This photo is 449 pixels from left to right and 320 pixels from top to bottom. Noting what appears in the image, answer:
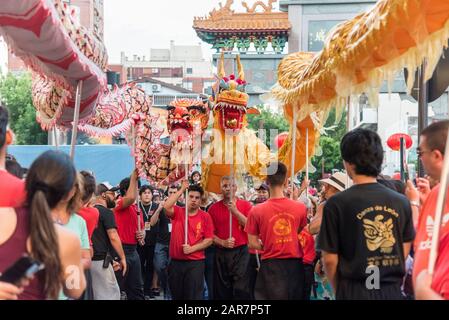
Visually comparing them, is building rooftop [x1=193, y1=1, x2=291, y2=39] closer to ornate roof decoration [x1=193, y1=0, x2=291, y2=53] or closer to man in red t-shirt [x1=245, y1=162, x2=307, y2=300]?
ornate roof decoration [x1=193, y1=0, x2=291, y2=53]

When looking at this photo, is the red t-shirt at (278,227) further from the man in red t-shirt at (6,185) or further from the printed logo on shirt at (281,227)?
the man in red t-shirt at (6,185)

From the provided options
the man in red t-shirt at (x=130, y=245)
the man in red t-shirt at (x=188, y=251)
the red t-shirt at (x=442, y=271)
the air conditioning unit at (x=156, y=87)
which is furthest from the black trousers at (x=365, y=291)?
the air conditioning unit at (x=156, y=87)

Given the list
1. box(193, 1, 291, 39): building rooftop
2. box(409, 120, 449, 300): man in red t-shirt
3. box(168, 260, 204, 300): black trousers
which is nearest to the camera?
box(409, 120, 449, 300): man in red t-shirt

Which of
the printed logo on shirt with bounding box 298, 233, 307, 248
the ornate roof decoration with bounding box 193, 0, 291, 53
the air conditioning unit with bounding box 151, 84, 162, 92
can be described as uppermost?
the ornate roof decoration with bounding box 193, 0, 291, 53

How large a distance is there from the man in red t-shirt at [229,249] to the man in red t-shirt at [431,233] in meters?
4.22

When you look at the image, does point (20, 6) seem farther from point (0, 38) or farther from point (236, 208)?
point (236, 208)

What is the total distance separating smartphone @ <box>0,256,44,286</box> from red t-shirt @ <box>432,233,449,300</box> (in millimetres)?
1691

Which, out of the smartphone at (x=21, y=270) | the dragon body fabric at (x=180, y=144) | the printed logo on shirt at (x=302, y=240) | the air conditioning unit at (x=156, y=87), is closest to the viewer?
the smartphone at (x=21, y=270)

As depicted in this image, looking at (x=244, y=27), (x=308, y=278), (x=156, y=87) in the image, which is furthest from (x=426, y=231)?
(x=156, y=87)

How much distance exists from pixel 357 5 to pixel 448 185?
145 ft

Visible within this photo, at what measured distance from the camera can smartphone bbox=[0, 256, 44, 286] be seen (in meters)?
2.76

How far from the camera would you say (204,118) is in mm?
9555

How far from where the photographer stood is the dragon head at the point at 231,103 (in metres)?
8.80

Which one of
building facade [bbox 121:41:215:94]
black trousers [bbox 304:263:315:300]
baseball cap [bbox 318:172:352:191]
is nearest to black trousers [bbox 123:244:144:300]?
Result: black trousers [bbox 304:263:315:300]
